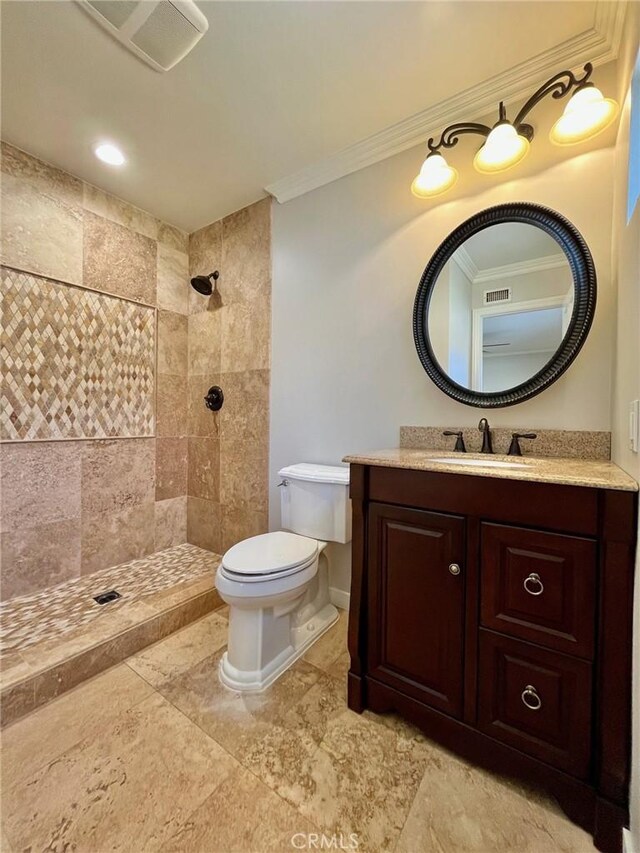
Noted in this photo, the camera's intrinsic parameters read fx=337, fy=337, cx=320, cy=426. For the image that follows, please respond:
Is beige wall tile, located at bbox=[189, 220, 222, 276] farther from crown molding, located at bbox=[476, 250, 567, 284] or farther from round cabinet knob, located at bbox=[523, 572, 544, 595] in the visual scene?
round cabinet knob, located at bbox=[523, 572, 544, 595]

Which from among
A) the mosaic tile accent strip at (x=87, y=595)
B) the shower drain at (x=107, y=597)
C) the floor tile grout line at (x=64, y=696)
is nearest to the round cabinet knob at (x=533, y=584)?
the floor tile grout line at (x=64, y=696)

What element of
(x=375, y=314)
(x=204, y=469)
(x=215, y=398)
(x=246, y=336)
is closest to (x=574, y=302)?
(x=375, y=314)

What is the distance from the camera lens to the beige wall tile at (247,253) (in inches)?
85.1

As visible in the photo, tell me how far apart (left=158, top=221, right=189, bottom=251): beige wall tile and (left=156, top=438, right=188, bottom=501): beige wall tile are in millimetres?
1442

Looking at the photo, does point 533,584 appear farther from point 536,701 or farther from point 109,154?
point 109,154


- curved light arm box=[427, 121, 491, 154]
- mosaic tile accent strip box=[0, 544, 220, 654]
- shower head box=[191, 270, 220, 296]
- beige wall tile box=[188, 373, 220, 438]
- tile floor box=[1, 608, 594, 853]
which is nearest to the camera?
tile floor box=[1, 608, 594, 853]

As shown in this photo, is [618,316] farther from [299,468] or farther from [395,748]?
[395,748]

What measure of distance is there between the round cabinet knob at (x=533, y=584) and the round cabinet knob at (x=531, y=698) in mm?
269

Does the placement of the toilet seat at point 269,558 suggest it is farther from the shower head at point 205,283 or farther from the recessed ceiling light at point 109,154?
the recessed ceiling light at point 109,154

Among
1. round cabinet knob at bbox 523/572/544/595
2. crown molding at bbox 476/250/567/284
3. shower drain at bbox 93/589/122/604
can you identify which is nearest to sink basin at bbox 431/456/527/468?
round cabinet knob at bbox 523/572/544/595

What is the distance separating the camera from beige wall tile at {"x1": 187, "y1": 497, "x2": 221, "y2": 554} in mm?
2412

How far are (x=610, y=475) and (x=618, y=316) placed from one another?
0.64m

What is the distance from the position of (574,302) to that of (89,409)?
2.53 meters

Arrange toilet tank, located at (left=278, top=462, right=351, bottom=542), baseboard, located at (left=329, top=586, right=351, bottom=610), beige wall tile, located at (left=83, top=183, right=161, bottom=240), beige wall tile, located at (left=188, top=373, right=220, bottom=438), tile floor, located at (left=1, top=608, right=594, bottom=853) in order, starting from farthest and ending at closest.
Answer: beige wall tile, located at (left=188, top=373, right=220, bottom=438) → beige wall tile, located at (left=83, top=183, right=161, bottom=240) → baseboard, located at (left=329, top=586, right=351, bottom=610) → toilet tank, located at (left=278, top=462, right=351, bottom=542) → tile floor, located at (left=1, top=608, right=594, bottom=853)
